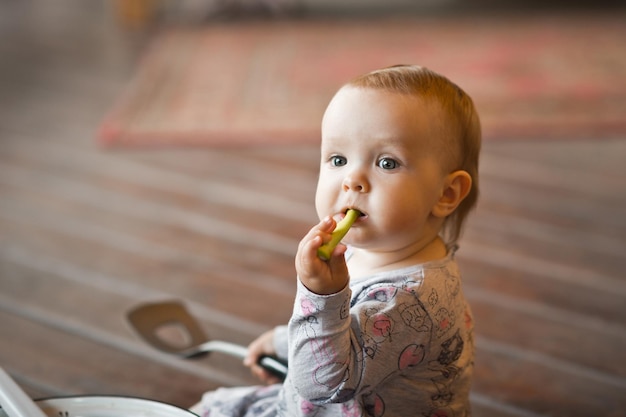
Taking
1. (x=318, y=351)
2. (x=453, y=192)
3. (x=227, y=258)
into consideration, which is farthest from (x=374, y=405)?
(x=227, y=258)

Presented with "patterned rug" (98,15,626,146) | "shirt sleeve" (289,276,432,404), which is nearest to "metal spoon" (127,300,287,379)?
"shirt sleeve" (289,276,432,404)

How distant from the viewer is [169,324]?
1.30 meters

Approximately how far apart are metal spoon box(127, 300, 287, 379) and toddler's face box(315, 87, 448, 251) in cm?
50

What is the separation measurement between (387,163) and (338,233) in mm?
94

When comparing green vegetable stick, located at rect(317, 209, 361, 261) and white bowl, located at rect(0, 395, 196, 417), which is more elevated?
green vegetable stick, located at rect(317, 209, 361, 261)

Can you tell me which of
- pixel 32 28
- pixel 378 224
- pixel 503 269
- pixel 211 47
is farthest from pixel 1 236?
pixel 32 28

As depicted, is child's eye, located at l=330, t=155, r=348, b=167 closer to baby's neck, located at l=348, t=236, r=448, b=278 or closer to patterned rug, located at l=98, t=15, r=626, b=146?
baby's neck, located at l=348, t=236, r=448, b=278

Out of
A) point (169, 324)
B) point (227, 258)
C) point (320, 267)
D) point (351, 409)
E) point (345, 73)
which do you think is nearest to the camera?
point (320, 267)

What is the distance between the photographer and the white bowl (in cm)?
88

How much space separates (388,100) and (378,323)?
0.21m

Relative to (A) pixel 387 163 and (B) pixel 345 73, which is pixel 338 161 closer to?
(A) pixel 387 163

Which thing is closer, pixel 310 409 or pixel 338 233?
pixel 338 233

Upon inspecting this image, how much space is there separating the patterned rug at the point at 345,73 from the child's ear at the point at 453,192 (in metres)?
1.30

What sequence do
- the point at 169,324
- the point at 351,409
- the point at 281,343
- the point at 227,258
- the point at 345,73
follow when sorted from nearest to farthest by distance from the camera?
the point at 351,409, the point at 281,343, the point at 169,324, the point at 227,258, the point at 345,73
